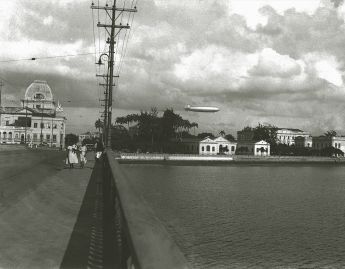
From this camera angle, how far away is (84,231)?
8.68 m

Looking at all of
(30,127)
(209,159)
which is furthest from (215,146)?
(30,127)

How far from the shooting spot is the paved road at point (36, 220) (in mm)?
6379

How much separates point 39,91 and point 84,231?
588 feet

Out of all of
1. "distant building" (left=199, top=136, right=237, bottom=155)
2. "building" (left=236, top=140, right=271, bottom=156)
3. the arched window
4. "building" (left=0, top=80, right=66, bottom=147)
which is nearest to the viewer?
"building" (left=0, top=80, right=66, bottom=147)

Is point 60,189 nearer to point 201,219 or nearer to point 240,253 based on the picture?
point 240,253

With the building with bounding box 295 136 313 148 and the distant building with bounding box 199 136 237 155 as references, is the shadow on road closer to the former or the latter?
the distant building with bounding box 199 136 237 155

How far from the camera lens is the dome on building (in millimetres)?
175375

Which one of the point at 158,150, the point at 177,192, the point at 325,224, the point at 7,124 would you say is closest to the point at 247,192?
the point at 177,192

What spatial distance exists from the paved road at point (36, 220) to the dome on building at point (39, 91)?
538 feet

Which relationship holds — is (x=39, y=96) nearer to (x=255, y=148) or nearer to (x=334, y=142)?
(x=255, y=148)

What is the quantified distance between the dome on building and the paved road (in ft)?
538

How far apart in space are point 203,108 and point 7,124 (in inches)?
5012

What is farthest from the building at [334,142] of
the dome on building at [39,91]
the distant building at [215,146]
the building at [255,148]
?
the dome on building at [39,91]

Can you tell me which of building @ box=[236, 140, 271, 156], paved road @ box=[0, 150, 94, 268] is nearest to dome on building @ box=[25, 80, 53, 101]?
building @ box=[236, 140, 271, 156]
